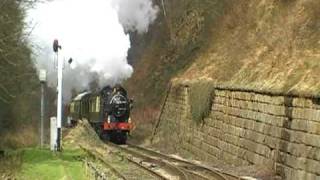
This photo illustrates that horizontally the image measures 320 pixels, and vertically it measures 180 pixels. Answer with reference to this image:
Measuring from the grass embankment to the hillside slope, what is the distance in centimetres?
636

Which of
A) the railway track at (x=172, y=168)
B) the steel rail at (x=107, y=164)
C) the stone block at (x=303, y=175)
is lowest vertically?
the railway track at (x=172, y=168)

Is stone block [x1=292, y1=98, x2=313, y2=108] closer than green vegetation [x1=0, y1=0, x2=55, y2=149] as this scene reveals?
Yes

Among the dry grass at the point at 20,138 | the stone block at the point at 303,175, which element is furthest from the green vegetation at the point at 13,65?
the stone block at the point at 303,175

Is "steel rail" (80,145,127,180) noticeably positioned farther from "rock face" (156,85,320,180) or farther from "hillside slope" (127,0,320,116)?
"hillside slope" (127,0,320,116)

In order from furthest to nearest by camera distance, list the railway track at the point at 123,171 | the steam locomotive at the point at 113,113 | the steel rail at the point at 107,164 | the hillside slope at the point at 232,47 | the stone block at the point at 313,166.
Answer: the steam locomotive at the point at 113,113, the hillside slope at the point at 232,47, the steel rail at the point at 107,164, the railway track at the point at 123,171, the stone block at the point at 313,166

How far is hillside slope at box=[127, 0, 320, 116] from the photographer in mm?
21981

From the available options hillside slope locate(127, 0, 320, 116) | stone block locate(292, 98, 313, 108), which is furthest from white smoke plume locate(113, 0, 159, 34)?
stone block locate(292, 98, 313, 108)

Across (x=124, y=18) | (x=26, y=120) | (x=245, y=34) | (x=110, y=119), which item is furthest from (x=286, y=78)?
(x=26, y=120)

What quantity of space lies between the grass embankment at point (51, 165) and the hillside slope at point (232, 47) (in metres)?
6.36

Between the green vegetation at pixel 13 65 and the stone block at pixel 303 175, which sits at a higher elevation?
the green vegetation at pixel 13 65

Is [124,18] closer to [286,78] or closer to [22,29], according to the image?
[22,29]

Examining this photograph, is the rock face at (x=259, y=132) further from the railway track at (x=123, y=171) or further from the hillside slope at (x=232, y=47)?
the railway track at (x=123, y=171)

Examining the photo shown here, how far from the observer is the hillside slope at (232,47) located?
22.0 meters

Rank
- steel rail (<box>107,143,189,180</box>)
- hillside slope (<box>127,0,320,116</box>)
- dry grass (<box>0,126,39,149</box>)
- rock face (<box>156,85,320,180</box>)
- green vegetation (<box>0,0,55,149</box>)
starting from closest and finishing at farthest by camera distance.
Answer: rock face (<box>156,85,320,180</box>)
steel rail (<box>107,143,189,180</box>)
green vegetation (<box>0,0,55,149</box>)
hillside slope (<box>127,0,320,116</box>)
dry grass (<box>0,126,39,149</box>)
